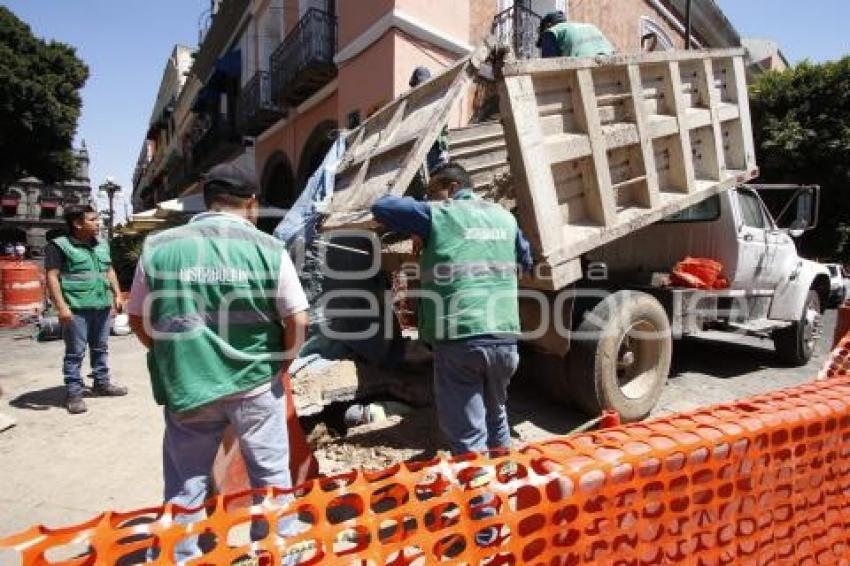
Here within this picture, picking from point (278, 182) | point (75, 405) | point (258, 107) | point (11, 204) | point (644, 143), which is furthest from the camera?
point (11, 204)

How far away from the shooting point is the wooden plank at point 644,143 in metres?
4.06

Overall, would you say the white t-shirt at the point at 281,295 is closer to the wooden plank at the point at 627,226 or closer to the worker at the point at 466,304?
the worker at the point at 466,304

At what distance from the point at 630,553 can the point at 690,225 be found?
4.81 meters

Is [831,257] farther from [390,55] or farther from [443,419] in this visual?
[443,419]

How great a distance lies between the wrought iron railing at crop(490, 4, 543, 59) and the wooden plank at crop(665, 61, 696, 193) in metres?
6.09

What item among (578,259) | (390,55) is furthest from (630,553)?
(390,55)

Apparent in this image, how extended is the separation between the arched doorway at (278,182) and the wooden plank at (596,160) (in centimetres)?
1010

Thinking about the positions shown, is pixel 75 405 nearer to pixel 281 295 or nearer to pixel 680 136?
pixel 281 295

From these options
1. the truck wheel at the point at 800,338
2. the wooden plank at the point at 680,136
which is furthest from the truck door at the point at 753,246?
the wooden plank at the point at 680,136

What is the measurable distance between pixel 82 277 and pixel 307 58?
7.58m

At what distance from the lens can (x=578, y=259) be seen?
3.66m

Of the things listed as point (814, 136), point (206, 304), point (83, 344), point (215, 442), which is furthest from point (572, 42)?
point (814, 136)

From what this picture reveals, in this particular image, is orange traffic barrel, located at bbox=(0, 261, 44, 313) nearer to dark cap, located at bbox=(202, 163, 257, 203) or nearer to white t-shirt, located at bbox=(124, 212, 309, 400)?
white t-shirt, located at bbox=(124, 212, 309, 400)

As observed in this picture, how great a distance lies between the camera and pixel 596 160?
382 cm
